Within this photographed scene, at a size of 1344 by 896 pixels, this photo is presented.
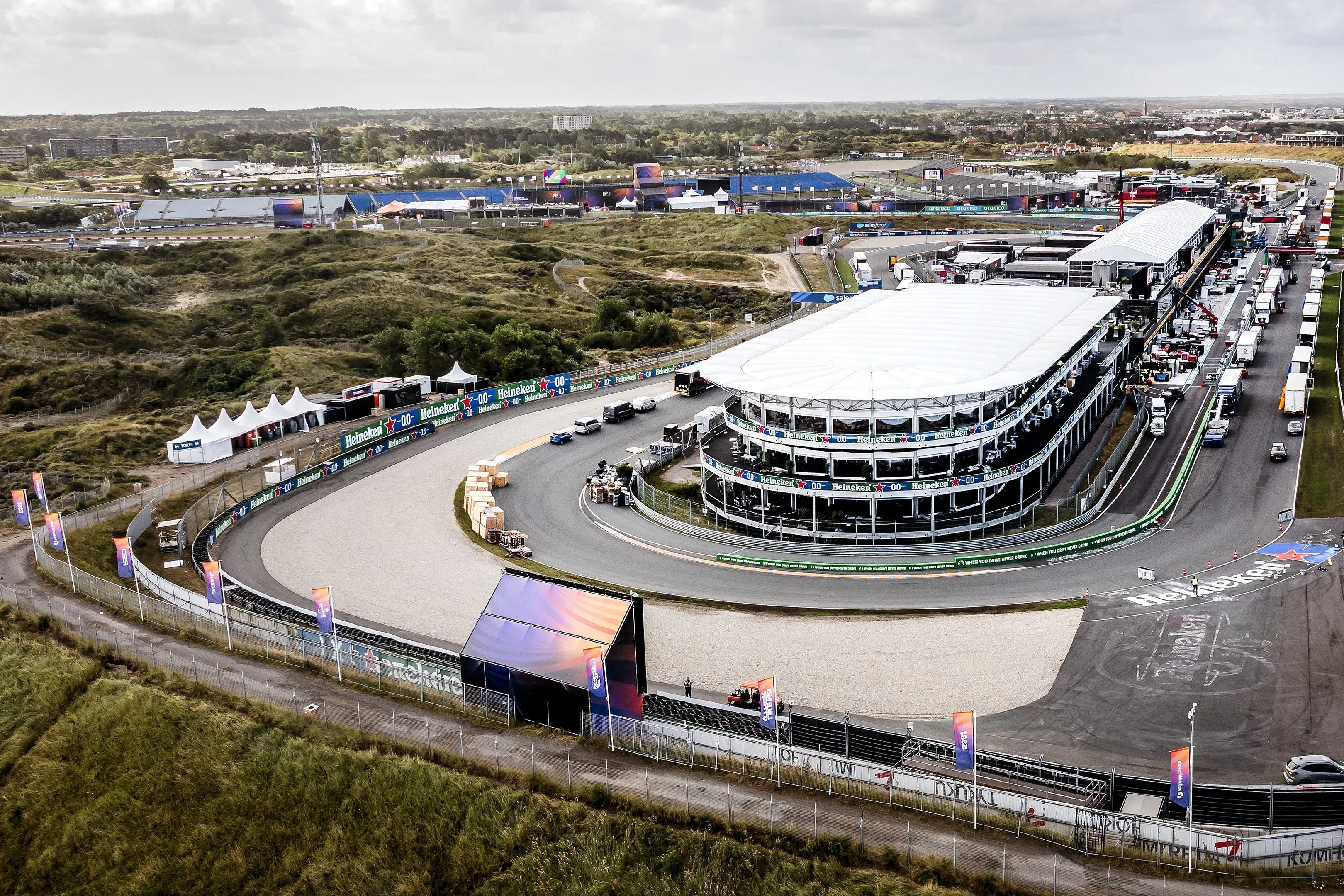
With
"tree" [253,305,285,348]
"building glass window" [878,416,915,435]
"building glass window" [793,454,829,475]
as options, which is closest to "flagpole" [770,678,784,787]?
"building glass window" [793,454,829,475]

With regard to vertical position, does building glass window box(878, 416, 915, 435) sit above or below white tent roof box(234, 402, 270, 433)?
above

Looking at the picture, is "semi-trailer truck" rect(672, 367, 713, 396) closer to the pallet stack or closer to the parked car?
the pallet stack

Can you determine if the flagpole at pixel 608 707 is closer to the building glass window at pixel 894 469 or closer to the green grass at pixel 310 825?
Result: the green grass at pixel 310 825

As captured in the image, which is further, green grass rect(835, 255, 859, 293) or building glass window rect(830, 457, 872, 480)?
green grass rect(835, 255, 859, 293)

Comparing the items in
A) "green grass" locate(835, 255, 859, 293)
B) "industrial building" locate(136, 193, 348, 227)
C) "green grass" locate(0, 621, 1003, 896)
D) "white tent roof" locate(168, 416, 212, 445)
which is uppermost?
"industrial building" locate(136, 193, 348, 227)

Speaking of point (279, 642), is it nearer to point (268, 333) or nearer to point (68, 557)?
point (68, 557)

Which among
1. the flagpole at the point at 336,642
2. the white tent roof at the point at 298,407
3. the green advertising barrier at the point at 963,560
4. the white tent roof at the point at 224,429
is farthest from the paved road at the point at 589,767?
the white tent roof at the point at 298,407
